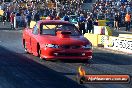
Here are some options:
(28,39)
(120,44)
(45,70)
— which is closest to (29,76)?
(45,70)

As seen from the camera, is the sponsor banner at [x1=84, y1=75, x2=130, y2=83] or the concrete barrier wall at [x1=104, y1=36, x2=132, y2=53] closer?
the sponsor banner at [x1=84, y1=75, x2=130, y2=83]

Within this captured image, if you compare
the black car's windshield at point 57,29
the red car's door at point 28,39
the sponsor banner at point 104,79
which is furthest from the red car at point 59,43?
the sponsor banner at point 104,79

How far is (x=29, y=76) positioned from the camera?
11961 millimetres

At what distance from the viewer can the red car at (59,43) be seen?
15141 mm

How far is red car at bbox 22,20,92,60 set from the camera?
15141 mm

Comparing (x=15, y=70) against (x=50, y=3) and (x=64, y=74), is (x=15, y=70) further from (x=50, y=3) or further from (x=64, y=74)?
(x=50, y=3)

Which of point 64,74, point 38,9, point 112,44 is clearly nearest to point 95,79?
point 64,74

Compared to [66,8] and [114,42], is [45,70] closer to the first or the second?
[114,42]

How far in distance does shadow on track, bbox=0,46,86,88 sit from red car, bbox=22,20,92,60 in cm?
63

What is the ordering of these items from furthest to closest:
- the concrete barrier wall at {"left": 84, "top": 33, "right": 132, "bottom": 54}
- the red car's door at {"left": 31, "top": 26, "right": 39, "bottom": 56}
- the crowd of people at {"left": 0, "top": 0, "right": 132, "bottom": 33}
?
the crowd of people at {"left": 0, "top": 0, "right": 132, "bottom": 33}
the concrete barrier wall at {"left": 84, "top": 33, "right": 132, "bottom": 54}
the red car's door at {"left": 31, "top": 26, "right": 39, "bottom": 56}

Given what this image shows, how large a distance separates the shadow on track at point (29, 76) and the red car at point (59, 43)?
0.63 meters

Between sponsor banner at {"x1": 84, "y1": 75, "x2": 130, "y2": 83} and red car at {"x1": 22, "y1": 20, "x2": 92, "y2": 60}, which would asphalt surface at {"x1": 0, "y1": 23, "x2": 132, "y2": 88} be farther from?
sponsor banner at {"x1": 84, "y1": 75, "x2": 130, "y2": 83}

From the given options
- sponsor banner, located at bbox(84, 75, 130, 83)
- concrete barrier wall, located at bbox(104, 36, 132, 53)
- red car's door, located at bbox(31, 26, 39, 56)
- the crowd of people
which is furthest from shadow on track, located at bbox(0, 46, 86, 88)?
the crowd of people

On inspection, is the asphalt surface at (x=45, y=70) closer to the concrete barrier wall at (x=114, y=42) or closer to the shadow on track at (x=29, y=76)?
the shadow on track at (x=29, y=76)
